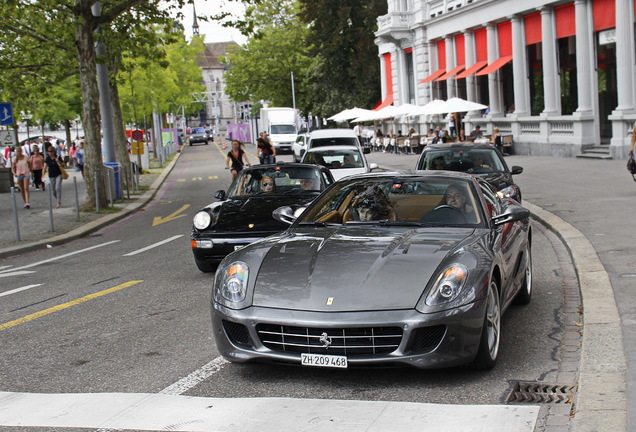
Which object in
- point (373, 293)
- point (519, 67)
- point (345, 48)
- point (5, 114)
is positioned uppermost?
point (345, 48)

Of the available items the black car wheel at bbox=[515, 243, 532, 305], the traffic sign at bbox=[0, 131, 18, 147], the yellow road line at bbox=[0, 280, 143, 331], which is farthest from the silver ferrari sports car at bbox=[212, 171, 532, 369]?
the traffic sign at bbox=[0, 131, 18, 147]

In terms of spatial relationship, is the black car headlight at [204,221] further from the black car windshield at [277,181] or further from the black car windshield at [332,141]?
the black car windshield at [332,141]

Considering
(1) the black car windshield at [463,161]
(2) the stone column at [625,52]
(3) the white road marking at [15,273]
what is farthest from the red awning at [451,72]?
(3) the white road marking at [15,273]

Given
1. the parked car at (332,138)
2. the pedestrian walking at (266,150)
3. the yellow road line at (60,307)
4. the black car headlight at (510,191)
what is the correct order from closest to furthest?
1. the yellow road line at (60,307)
2. the black car headlight at (510,191)
3. the pedestrian walking at (266,150)
4. the parked car at (332,138)

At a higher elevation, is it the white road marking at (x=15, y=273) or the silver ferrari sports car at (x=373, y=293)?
the silver ferrari sports car at (x=373, y=293)

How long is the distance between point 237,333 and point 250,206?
5643 millimetres

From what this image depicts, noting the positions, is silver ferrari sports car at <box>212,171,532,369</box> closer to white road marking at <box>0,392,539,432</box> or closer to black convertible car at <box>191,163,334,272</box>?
white road marking at <box>0,392,539,432</box>

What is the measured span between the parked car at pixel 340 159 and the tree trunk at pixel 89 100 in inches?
260

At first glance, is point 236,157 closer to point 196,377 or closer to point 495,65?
point 196,377

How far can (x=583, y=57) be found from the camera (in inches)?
1233

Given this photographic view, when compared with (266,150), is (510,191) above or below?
below

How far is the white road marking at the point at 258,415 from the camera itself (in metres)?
4.75

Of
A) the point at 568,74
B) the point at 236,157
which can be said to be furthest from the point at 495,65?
the point at 236,157

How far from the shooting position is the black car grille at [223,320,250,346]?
5.77 metres
